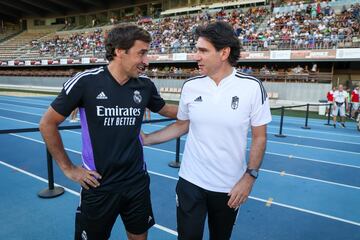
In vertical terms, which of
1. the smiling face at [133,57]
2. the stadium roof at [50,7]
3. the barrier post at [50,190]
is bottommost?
the barrier post at [50,190]

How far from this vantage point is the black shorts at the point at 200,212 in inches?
79.6

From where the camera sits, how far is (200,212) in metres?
2.03

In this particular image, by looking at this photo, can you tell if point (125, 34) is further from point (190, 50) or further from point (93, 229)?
point (190, 50)

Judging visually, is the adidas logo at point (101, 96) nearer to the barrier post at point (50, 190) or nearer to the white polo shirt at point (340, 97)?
the barrier post at point (50, 190)

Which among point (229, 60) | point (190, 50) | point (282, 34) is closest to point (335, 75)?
point (282, 34)

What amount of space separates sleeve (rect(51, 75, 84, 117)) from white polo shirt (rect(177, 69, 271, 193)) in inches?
30.2

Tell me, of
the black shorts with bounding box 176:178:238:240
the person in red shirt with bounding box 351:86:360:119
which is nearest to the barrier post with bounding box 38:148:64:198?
the black shorts with bounding box 176:178:238:240

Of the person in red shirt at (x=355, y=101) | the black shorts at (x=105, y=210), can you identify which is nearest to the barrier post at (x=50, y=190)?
the black shorts at (x=105, y=210)

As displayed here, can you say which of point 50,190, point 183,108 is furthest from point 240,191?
point 50,190

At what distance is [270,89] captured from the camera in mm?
20984

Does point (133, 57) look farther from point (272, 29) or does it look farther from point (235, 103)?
point (272, 29)

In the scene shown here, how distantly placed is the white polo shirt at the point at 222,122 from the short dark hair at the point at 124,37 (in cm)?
52

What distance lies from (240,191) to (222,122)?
484 mm

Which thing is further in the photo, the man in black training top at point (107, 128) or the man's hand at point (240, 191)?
the man's hand at point (240, 191)
